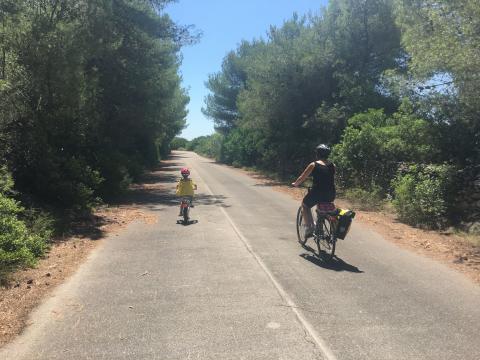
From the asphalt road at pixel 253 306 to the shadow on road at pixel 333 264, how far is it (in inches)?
0.7

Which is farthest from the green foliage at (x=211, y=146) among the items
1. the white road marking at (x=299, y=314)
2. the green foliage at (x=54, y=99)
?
the white road marking at (x=299, y=314)

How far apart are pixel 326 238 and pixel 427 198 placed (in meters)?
5.64

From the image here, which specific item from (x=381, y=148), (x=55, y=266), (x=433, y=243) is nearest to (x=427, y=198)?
(x=433, y=243)

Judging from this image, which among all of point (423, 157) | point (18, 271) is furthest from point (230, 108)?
point (18, 271)

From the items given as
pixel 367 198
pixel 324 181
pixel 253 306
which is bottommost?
pixel 253 306

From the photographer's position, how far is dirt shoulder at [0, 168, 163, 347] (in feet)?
17.6

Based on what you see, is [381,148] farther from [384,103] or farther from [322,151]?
[322,151]

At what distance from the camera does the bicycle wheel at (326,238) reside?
781 centimetres

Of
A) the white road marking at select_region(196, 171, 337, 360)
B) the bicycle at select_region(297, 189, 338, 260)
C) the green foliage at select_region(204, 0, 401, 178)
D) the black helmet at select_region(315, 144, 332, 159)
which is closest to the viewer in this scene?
the white road marking at select_region(196, 171, 337, 360)

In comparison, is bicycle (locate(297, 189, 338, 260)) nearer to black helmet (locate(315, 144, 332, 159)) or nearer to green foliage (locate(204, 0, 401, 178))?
black helmet (locate(315, 144, 332, 159))

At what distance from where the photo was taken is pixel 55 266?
757cm

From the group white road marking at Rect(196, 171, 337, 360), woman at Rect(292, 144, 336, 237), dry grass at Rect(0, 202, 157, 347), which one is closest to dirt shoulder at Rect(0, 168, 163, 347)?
dry grass at Rect(0, 202, 157, 347)

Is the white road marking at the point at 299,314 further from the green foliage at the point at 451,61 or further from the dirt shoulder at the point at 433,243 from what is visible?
the green foliage at the point at 451,61

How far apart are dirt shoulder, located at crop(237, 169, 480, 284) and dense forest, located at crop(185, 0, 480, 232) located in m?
0.71
